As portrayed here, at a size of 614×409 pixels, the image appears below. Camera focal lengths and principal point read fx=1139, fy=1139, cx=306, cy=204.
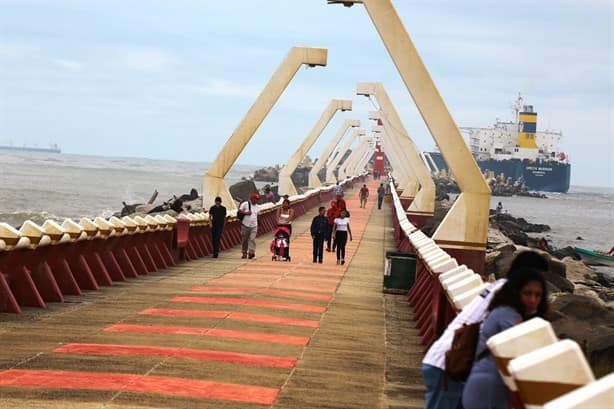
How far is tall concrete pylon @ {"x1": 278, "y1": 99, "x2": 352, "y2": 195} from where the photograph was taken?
61.7 meters

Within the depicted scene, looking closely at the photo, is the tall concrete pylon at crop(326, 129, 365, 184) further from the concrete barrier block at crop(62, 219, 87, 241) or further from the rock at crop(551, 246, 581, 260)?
the concrete barrier block at crop(62, 219, 87, 241)

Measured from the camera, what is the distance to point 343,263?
27.9m

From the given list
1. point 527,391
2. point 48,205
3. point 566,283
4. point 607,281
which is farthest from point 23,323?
point 48,205

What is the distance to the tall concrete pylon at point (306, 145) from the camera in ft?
202

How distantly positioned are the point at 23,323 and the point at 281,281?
8.14m

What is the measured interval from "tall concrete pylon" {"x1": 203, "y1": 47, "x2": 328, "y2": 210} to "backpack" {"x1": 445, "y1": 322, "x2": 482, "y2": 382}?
91.8 ft

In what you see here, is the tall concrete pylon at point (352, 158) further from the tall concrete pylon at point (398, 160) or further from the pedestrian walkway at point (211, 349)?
the pedestrian walkway at point (211, 349)

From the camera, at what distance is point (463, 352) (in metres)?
6.71

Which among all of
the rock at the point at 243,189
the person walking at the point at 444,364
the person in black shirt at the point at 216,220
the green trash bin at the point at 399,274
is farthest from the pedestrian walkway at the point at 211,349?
the rock at the point at 243,189

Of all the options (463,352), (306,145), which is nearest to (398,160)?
(306,145)

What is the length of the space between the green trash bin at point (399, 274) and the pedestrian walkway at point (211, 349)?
15.4 inches

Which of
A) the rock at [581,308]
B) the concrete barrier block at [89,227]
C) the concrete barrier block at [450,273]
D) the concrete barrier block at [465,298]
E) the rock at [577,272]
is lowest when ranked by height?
the rock at [577,272]

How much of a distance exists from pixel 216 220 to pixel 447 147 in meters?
7.19

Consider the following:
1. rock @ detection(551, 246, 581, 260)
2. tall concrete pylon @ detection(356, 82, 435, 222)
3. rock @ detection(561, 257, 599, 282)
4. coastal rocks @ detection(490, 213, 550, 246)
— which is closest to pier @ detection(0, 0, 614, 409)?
tall concrete pylon @ detection(356, 82, 435, 222)
